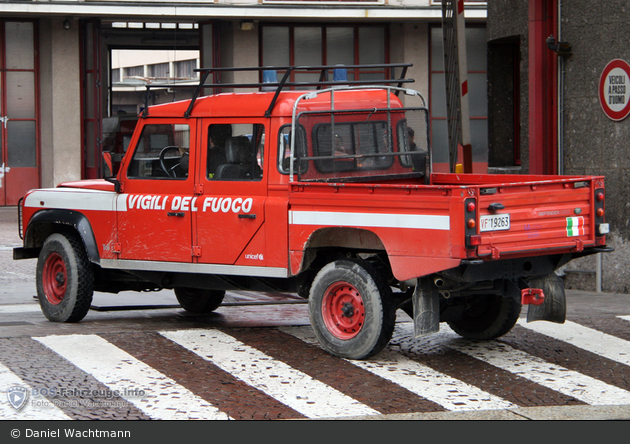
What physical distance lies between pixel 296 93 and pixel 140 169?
5.80 feet

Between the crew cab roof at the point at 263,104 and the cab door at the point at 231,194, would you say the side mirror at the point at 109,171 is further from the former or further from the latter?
Result: the cab door at the point at 231,194

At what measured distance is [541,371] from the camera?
23.4 feet

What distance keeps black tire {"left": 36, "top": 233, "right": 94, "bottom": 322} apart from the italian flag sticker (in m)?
4.56

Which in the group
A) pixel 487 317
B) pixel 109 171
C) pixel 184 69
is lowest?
pixel 487 317

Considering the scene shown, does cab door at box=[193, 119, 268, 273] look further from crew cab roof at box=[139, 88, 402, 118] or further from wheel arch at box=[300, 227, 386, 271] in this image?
wheel arch at box=[300, 227, 386, 271]

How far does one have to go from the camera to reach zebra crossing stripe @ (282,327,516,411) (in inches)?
242

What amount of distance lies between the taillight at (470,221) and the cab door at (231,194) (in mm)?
1959

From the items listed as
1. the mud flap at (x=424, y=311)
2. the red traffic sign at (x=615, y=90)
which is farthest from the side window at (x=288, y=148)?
the red traffic sign at (x=615, y=90)

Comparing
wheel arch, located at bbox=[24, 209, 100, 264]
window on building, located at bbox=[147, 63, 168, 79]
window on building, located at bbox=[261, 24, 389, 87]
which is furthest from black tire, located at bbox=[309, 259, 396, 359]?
window on building, located at bbox=[147, 63, 168, 79]

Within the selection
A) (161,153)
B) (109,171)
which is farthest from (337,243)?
(109,171)

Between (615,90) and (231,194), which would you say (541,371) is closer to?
(231,194)

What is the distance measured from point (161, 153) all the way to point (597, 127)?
19.1 ft

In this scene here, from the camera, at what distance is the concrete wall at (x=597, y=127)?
1115 centimetres

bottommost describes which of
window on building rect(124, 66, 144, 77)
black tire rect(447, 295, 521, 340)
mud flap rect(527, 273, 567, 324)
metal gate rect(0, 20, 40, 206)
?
black tire rect(447, 295, 521, 340)
